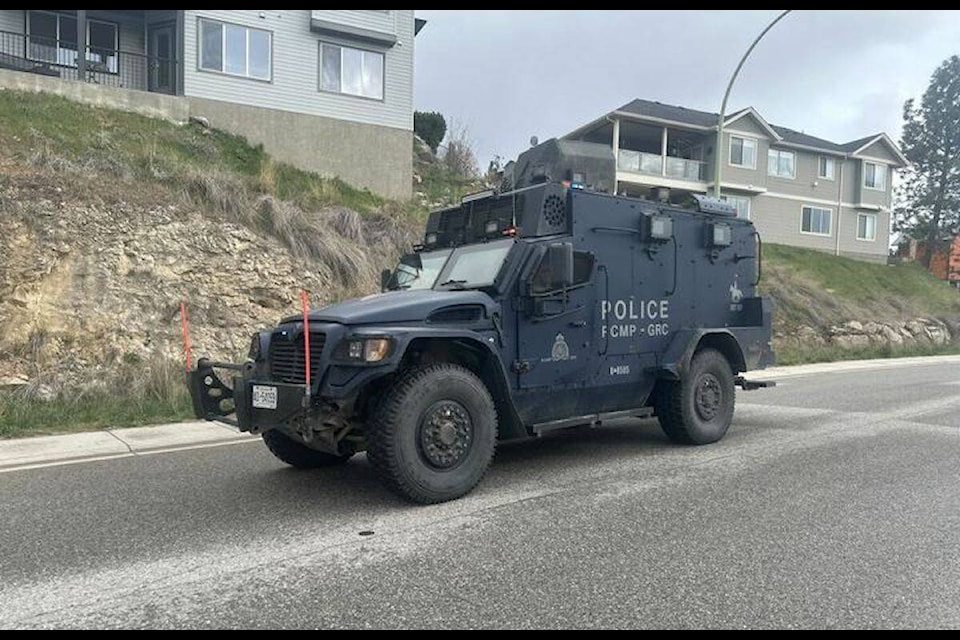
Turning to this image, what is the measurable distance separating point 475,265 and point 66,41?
66.6 ft

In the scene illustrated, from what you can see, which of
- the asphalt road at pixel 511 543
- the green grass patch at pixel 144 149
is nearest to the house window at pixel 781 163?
the green grass patch at pixel 144 149

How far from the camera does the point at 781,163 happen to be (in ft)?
127

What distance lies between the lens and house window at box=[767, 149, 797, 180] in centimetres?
3822

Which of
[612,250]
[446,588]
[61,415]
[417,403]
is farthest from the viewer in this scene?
[61,415]

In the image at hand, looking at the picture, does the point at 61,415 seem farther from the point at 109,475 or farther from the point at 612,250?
the point at 612,250

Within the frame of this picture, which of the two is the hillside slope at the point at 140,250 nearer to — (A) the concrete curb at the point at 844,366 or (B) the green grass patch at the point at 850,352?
(B) the green grass patch at the point at 850,352

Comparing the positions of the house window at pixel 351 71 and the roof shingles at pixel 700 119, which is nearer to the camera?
the house window at pixel 351 71

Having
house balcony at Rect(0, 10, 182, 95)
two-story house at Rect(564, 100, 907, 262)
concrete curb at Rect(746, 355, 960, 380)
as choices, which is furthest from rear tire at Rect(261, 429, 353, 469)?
two-story house at Rect(564, 100, 907, 262)

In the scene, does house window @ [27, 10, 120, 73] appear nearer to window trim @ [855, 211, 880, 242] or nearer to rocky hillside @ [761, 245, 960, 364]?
rocky hillside @ [761, 245, 960, 364]

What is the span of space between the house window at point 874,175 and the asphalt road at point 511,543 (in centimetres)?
3888

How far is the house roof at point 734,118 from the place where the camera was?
35250mm

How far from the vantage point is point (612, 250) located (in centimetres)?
698

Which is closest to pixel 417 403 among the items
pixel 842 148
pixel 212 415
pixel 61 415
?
pixel 212 415
